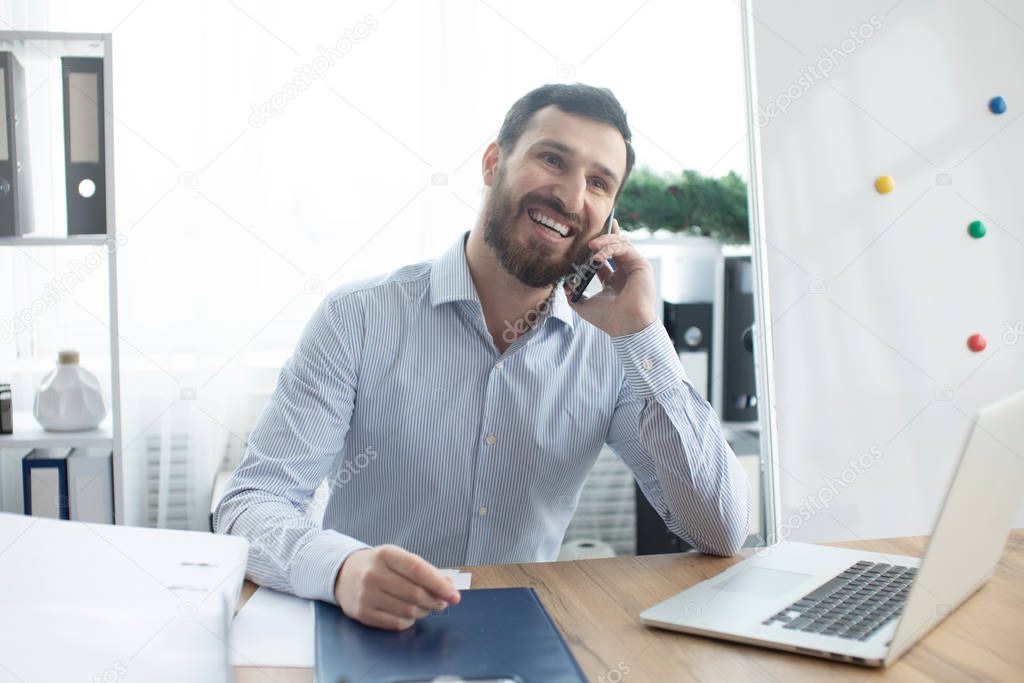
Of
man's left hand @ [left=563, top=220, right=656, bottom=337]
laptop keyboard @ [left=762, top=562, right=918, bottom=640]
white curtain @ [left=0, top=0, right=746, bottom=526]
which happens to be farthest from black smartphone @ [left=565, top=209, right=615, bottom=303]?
white curtain @ [left=0, top=0, right=746, bottom=526]

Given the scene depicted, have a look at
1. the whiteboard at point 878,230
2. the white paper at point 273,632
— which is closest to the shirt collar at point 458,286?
the white paper at point 273,632

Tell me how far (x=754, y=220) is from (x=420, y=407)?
1.01 metres

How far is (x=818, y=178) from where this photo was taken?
2.04 m

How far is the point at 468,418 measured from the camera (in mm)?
1437

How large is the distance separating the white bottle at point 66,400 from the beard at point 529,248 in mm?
1064

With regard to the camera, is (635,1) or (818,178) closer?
(818,178)

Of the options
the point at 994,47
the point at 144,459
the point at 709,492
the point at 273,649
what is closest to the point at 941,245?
the point at 994,47

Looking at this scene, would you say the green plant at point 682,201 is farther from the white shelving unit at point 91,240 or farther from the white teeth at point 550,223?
the white shelving unit at point 91,240

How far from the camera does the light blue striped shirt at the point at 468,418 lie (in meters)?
1.34

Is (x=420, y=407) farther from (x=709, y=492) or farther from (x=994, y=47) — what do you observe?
(x=994, y=47)

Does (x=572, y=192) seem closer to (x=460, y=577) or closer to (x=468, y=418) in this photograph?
(x=468, y=418)

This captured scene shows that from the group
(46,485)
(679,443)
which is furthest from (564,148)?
(46,485)

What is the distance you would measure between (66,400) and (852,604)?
168 cm

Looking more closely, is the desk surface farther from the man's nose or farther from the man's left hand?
the man's nose
